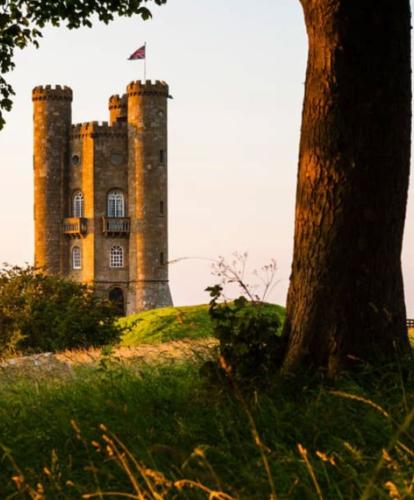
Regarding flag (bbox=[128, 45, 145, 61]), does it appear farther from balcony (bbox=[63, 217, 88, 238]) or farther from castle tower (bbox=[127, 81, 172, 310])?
balcony (bbox=[63, 217, 88, 238])

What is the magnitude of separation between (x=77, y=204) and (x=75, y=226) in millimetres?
1750

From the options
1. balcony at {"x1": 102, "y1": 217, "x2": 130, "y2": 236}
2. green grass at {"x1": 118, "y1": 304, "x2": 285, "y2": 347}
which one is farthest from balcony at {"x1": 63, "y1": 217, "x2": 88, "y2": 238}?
green grass at {"x1": 118, "y1": 304, "x2": 285, "y2": 347}

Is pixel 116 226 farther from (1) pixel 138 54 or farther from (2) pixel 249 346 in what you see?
(2) pixel 249 346

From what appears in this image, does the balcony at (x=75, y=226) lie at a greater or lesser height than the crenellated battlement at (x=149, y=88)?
lesser

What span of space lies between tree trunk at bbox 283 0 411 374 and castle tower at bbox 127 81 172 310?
51.1 meters

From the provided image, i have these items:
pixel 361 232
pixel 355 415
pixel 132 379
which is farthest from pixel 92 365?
pixel 355 415

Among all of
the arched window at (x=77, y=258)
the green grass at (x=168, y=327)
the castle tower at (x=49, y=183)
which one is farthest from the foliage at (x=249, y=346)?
the arched window at (x=77, y=258)

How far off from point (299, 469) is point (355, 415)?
40.8 inches

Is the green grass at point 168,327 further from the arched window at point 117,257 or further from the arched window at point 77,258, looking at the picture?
the arched window at point 77,258

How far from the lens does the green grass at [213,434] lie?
5.55 meters

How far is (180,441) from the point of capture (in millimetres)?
6660

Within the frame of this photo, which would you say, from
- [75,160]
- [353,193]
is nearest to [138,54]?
[75,160]

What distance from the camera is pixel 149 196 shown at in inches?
2335

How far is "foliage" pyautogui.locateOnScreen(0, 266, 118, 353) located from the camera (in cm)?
2388
